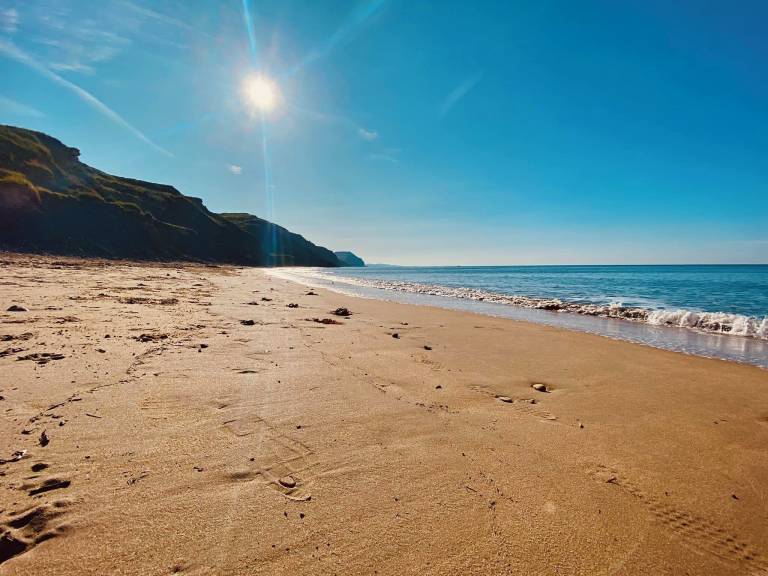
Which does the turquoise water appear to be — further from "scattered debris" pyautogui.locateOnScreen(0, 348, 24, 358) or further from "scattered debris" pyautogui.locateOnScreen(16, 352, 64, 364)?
"scattered debris" pyautogui.locateOnScreen(0, 348, 24, 358)

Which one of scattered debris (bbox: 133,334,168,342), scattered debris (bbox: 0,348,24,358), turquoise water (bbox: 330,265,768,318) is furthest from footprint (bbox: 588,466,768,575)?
turquoise water (bbox: 330,265,768,318)

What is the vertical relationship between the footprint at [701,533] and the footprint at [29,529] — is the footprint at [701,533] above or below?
below

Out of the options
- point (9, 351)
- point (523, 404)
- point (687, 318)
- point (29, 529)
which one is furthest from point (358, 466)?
point (687, 318)

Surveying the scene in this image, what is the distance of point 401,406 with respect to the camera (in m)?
4.37

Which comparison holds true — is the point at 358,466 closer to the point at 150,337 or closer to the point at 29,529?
the point at 29,529

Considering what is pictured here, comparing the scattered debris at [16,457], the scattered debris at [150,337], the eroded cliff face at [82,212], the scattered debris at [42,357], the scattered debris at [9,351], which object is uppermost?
the eroded cliff face at [82,212]

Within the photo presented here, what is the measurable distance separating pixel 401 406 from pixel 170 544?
109 inches

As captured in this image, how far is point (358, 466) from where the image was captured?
117 inches

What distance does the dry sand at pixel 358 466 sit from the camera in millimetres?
2096

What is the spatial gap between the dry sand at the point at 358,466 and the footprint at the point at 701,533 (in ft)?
0.04

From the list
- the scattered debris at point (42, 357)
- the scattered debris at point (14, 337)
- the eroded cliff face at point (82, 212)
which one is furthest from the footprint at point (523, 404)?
the eroded cliff face at point (82, 212)

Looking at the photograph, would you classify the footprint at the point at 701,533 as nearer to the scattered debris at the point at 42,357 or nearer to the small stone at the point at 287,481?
the small stone at the point at 287,481

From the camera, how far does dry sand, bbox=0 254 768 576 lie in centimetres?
210

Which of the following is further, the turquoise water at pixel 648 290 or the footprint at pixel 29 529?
the turquoise water at pixel 648 290
